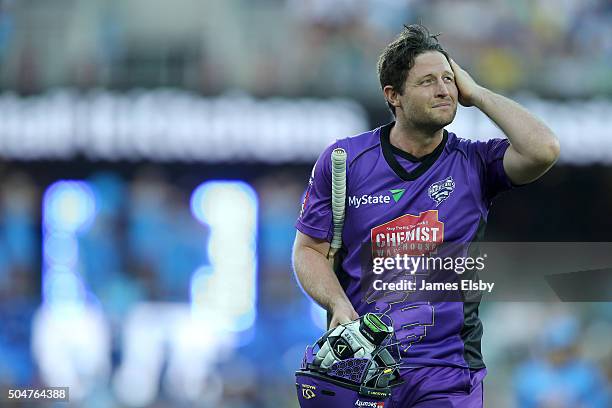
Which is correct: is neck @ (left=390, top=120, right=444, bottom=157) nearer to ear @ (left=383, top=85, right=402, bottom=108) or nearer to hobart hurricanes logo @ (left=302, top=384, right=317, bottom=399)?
ear @ (left=383, top=85, right=402, bottom=108)

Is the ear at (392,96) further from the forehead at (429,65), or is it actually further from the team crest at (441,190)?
the team crest at (441,190)

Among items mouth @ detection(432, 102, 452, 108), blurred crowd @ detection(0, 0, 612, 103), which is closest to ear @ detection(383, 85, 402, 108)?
mouth @ detection(432, 102, 452, 108)

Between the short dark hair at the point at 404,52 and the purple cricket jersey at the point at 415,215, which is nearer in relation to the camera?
the purple cricket jersey at the point at 415,215

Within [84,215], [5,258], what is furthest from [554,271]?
[5,258]

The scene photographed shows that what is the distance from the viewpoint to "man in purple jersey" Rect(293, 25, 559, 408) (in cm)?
486

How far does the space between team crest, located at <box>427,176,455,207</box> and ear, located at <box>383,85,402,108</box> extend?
1.33 ft

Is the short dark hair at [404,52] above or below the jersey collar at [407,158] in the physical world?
above

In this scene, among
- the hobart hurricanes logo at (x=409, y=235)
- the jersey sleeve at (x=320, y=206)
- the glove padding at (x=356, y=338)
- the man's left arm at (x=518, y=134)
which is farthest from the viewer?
the jersey sleeve at (x=320, y=206)

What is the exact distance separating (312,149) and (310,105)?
0.44 metres

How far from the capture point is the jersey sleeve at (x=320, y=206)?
16.7 feet

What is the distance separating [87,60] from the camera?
11.9m

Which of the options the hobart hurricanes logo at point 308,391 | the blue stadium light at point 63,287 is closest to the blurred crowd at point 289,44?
the blue stadium light at point 63,287

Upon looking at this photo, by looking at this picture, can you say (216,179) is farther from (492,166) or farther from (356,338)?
(356,338)

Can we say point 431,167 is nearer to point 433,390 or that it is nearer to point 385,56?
point 385,56
